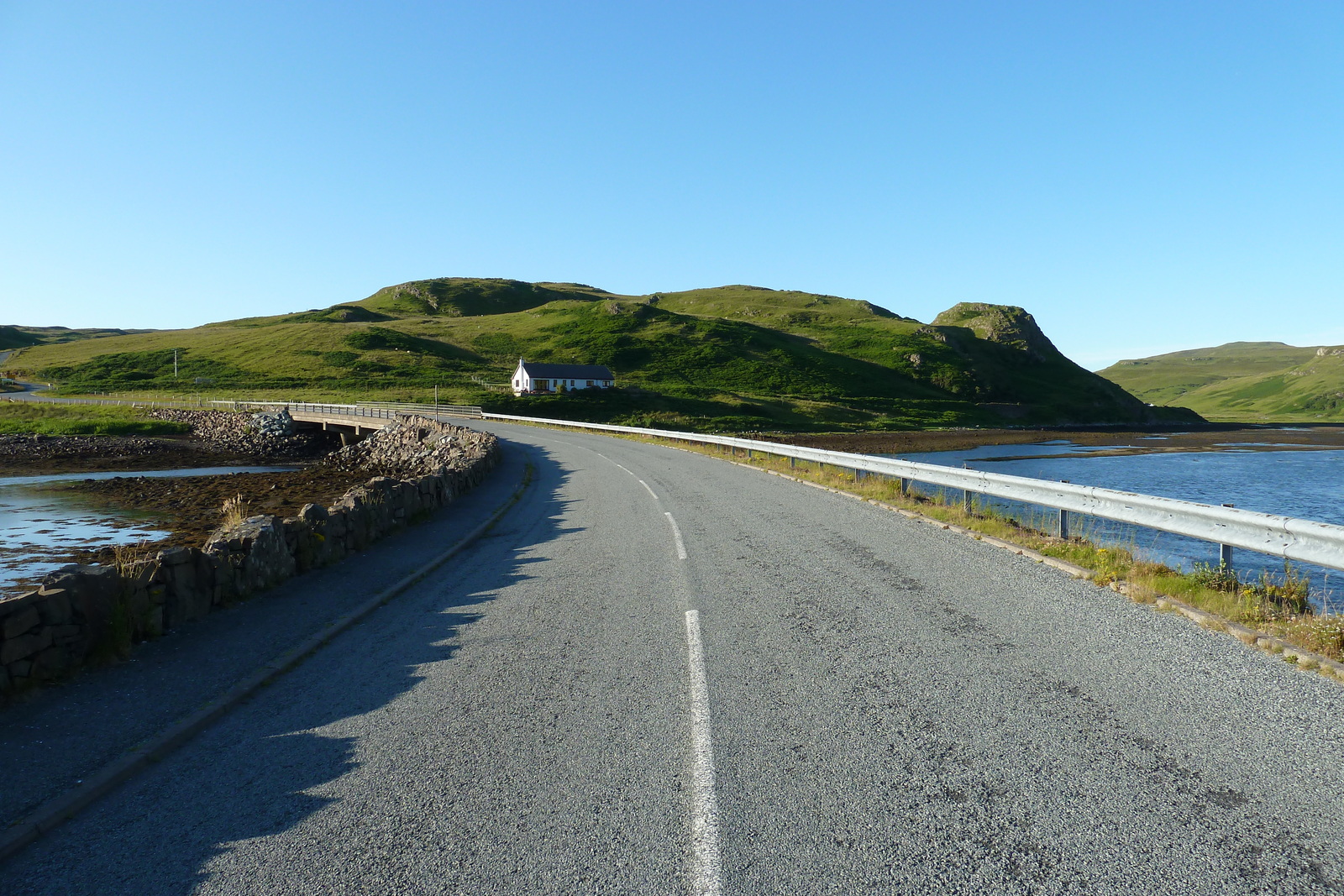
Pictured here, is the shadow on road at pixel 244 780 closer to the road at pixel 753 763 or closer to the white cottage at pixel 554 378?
the road at pixel 753 763

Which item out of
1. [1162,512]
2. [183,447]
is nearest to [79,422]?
[183,447]

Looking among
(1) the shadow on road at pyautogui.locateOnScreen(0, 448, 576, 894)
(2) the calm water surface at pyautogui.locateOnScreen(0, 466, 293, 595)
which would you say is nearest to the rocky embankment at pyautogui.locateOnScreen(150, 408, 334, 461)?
(2) the calm water surface at pyautogui.locateOnScreen(0, 466, 293, 595)

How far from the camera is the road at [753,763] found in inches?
133

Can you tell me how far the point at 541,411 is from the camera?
228ft

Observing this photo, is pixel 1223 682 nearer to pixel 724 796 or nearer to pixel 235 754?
pixel 724 796

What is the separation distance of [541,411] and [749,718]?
217 feet

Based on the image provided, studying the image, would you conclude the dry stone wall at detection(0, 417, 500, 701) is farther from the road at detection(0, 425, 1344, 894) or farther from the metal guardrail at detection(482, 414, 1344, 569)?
the metal guardrail at detection(482, 414, 1344, 569)

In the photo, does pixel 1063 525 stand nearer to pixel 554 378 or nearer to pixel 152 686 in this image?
pixel 152 686

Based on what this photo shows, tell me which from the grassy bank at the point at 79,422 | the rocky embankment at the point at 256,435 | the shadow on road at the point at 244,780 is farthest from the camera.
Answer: the grassy bank at the point at 79,422

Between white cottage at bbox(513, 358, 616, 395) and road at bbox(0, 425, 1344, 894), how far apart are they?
252 ft

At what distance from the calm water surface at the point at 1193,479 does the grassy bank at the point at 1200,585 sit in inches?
19.8

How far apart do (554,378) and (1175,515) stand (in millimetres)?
79788

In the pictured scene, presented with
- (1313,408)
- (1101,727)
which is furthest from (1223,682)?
(1313,408)

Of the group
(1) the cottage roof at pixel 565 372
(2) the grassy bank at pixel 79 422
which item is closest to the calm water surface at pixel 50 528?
(2) the grassy bank at pixel 79 422
